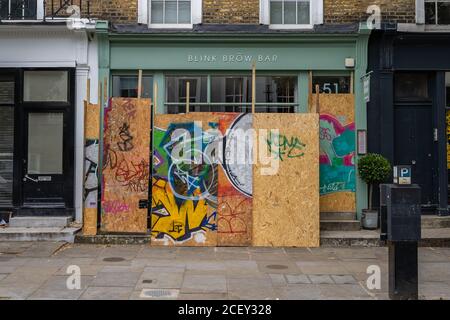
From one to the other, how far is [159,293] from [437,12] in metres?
8.93

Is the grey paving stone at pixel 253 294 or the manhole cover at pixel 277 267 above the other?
the manhole cover at pixel 277 267

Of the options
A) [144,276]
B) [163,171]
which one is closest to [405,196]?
[144,276]

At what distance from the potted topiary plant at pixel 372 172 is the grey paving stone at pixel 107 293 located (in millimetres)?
5948

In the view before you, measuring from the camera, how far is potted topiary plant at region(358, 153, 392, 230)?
11.2 metres

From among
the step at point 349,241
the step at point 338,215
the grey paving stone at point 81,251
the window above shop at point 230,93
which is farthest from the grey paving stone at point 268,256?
the window above shop at point 230,93

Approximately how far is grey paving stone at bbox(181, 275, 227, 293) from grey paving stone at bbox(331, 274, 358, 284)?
5.34 feet

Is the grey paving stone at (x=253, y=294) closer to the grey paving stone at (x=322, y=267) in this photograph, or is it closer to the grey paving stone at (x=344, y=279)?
the grey paving stone at (x=344, y=279)

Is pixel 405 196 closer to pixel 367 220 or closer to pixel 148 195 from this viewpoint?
pixel 367 220

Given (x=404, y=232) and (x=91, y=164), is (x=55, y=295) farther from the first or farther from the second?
(x=404, y=232)

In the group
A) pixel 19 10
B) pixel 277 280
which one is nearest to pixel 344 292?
pixel 277 280

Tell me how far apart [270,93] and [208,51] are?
1638 mm

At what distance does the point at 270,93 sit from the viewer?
1196 cm

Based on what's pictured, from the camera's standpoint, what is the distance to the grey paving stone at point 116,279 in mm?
7498

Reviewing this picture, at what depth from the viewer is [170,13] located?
1205 cm
